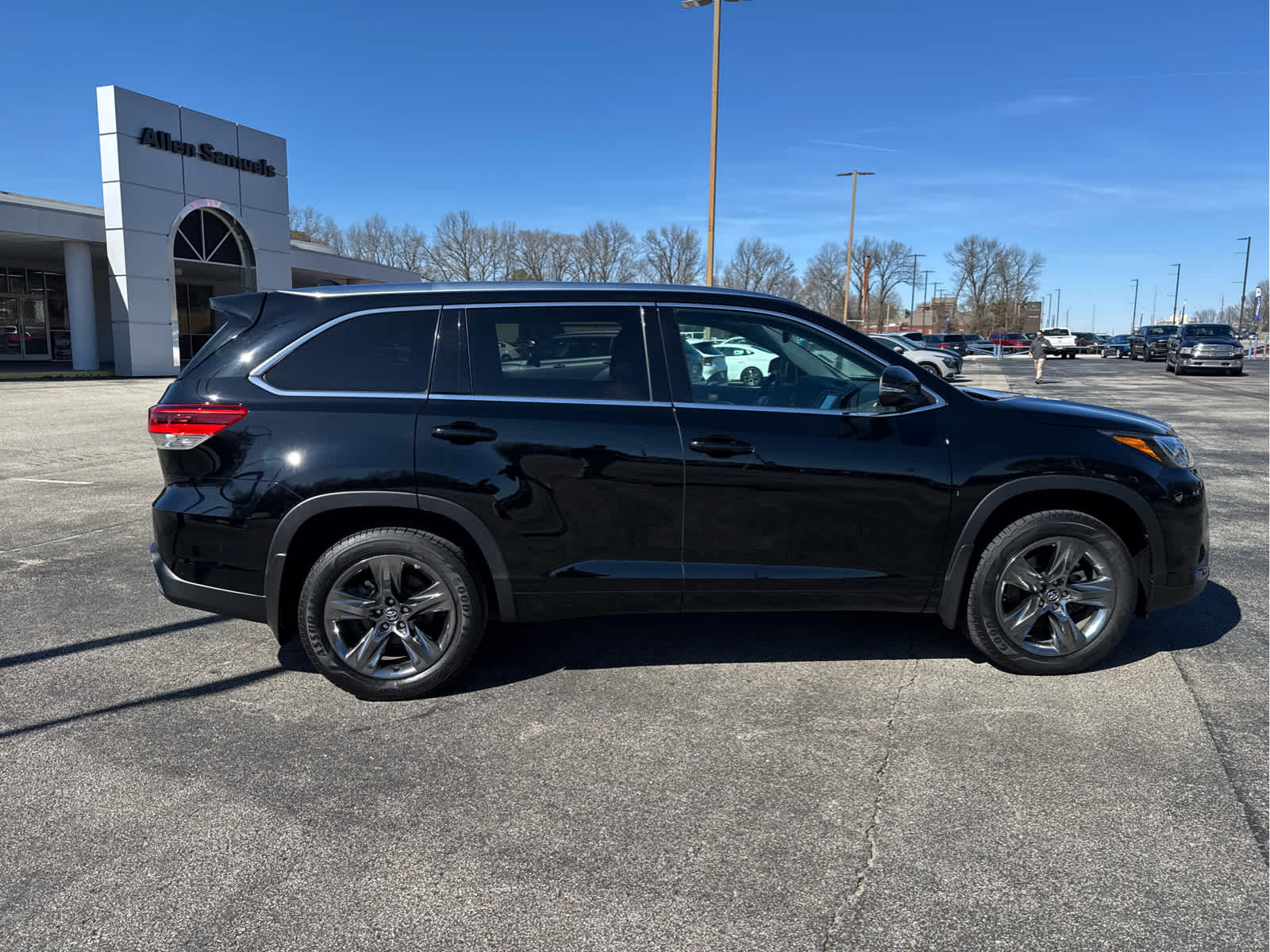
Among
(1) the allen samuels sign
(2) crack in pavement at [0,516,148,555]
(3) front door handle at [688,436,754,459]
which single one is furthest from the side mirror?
(1) the allen samuels sign

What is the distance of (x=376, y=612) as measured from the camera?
4.00 meters

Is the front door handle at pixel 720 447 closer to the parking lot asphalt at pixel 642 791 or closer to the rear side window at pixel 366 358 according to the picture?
the parking lot asphalt at pixel 642 791

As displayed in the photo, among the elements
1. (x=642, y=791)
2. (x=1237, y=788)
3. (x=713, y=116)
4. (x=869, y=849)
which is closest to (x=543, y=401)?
(x=642, y=791)

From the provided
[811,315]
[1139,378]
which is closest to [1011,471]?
[811,315]

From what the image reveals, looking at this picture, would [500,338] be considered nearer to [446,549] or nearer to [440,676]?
[446,549]

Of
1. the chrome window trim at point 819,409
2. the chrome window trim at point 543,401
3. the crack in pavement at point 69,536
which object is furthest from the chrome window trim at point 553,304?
the crack in pavement at point 69,536

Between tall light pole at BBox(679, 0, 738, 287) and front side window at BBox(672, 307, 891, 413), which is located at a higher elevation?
tall light pole at BBox(679, 0, 738, 287)

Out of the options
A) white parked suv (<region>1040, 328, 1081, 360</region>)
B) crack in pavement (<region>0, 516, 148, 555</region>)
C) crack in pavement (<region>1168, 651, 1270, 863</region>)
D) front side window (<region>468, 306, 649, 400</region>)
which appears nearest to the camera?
crack in pavement (<region>1168, 651, 1270, 863</region>)

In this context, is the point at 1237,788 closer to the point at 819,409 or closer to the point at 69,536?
the point at 819,409

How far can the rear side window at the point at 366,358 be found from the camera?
3.99 meters

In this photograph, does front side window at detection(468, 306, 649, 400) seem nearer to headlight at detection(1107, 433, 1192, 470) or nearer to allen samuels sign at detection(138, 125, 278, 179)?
headlight at detection(1107, 433, 1192, 470)

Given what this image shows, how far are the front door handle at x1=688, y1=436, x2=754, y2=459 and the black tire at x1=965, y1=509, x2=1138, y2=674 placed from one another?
4.07 ft

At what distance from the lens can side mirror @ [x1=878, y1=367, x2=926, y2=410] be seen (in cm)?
406

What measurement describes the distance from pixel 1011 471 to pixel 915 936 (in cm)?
226
